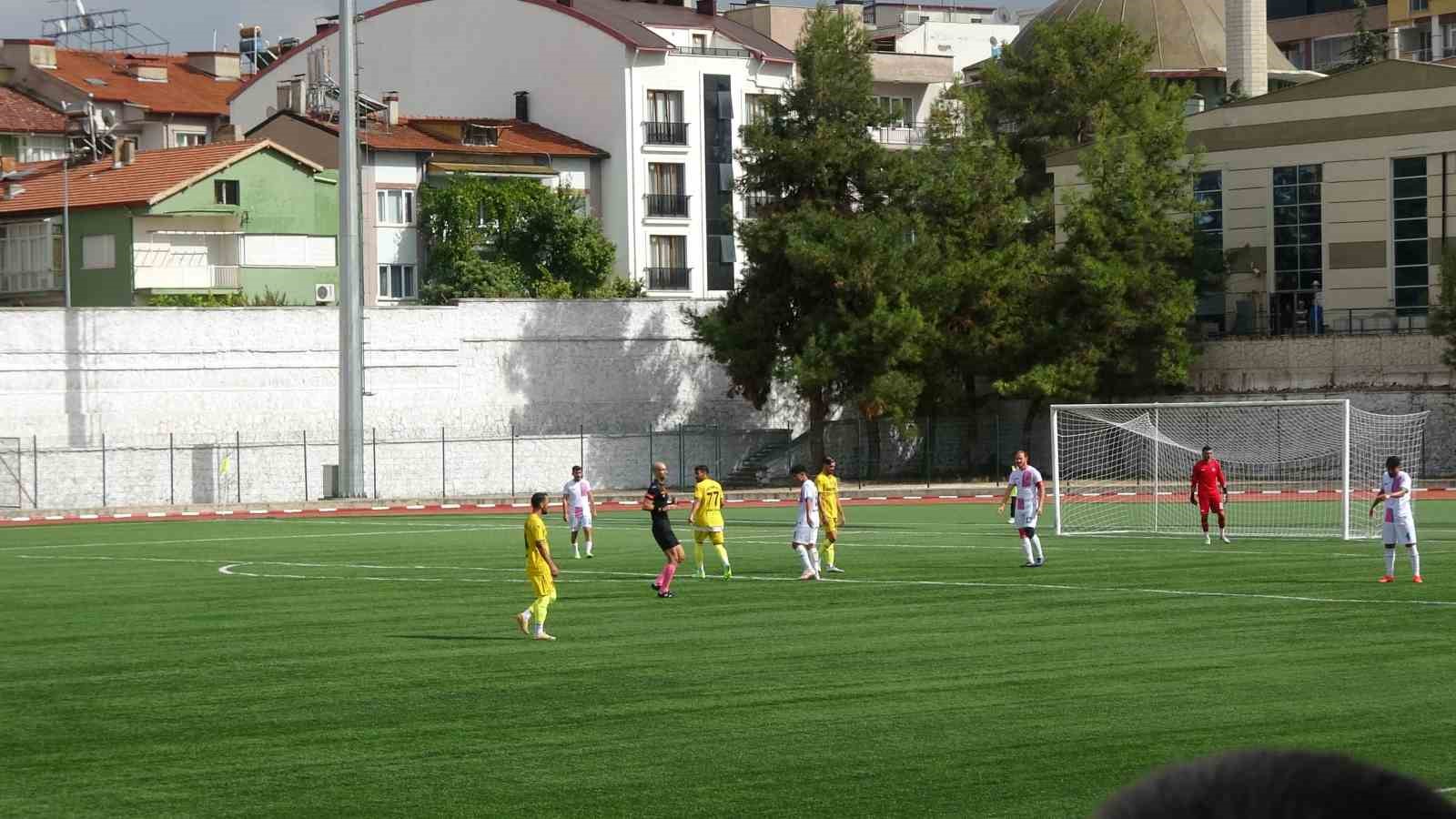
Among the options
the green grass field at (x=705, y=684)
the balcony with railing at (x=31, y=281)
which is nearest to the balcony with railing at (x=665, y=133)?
the balcony with railing at (x=31, y=281)

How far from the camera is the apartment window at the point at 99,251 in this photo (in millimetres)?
72312

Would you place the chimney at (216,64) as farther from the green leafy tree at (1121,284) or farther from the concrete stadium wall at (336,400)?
the green leafy tree at (1121,284)

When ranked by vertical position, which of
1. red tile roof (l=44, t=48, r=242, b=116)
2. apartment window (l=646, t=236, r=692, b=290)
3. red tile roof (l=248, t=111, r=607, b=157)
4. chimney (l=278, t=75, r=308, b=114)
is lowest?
apartment window (l=646, t=236, r=692, b=290)

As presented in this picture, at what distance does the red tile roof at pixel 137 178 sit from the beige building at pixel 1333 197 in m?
30.5

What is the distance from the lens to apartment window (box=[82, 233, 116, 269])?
237 ft

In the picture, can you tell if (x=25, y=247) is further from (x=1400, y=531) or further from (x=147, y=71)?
(x=1400, y=531)

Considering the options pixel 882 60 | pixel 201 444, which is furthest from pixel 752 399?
pixel 882 60

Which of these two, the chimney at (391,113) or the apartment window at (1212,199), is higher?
the chimney at (391,113)

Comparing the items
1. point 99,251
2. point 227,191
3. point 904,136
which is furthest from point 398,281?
point 904,136

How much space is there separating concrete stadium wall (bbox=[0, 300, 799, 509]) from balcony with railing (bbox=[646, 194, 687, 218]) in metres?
11.3

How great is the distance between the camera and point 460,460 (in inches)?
2501

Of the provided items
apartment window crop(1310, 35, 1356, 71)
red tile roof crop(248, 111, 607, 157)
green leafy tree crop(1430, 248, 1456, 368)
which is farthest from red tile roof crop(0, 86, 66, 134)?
apartment window crop(1310, 35, 1356, 71)

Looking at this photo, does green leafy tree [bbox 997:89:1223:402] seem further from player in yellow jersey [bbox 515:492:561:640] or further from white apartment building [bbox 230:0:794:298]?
player in yellow jersey [bbox 515:492:561:640]

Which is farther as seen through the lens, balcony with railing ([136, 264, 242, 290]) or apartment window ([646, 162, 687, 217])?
apartment window ([646, 162, 687, 217])
